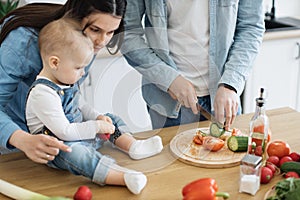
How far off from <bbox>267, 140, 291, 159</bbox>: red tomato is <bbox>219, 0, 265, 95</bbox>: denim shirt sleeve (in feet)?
0.78

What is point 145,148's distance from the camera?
4.20 feet

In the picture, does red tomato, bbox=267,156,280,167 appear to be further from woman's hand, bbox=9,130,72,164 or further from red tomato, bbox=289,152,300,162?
Result: woman's hand, bbox=9,130,72,164

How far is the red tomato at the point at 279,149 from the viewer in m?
1.30

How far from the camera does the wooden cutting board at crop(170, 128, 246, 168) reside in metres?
1.27

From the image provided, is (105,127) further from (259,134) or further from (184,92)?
(259,134)

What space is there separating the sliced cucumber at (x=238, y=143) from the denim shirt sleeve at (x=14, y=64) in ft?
1.81

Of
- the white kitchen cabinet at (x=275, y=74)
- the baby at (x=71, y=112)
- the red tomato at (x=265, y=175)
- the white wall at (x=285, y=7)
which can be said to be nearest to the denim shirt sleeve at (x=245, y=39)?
the red tomato at (x=265, y=175)

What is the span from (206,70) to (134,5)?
30 cm

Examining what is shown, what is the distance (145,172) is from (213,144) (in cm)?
22

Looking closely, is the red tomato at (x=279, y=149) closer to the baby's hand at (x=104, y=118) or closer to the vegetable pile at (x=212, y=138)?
the vegetable pile at (x=212, y=138)

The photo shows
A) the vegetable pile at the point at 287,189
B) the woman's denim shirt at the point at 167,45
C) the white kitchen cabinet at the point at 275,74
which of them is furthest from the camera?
the white kitchen cabinet at the point at 275,74

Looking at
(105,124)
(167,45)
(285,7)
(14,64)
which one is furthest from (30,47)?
(285,7)

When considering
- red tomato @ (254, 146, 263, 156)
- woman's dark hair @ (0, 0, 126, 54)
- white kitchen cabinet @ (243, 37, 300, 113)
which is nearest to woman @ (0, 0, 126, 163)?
woman's dark hair @ (0, 0, 126, 54)

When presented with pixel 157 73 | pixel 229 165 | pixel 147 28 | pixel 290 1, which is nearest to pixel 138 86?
pixel 157 73
